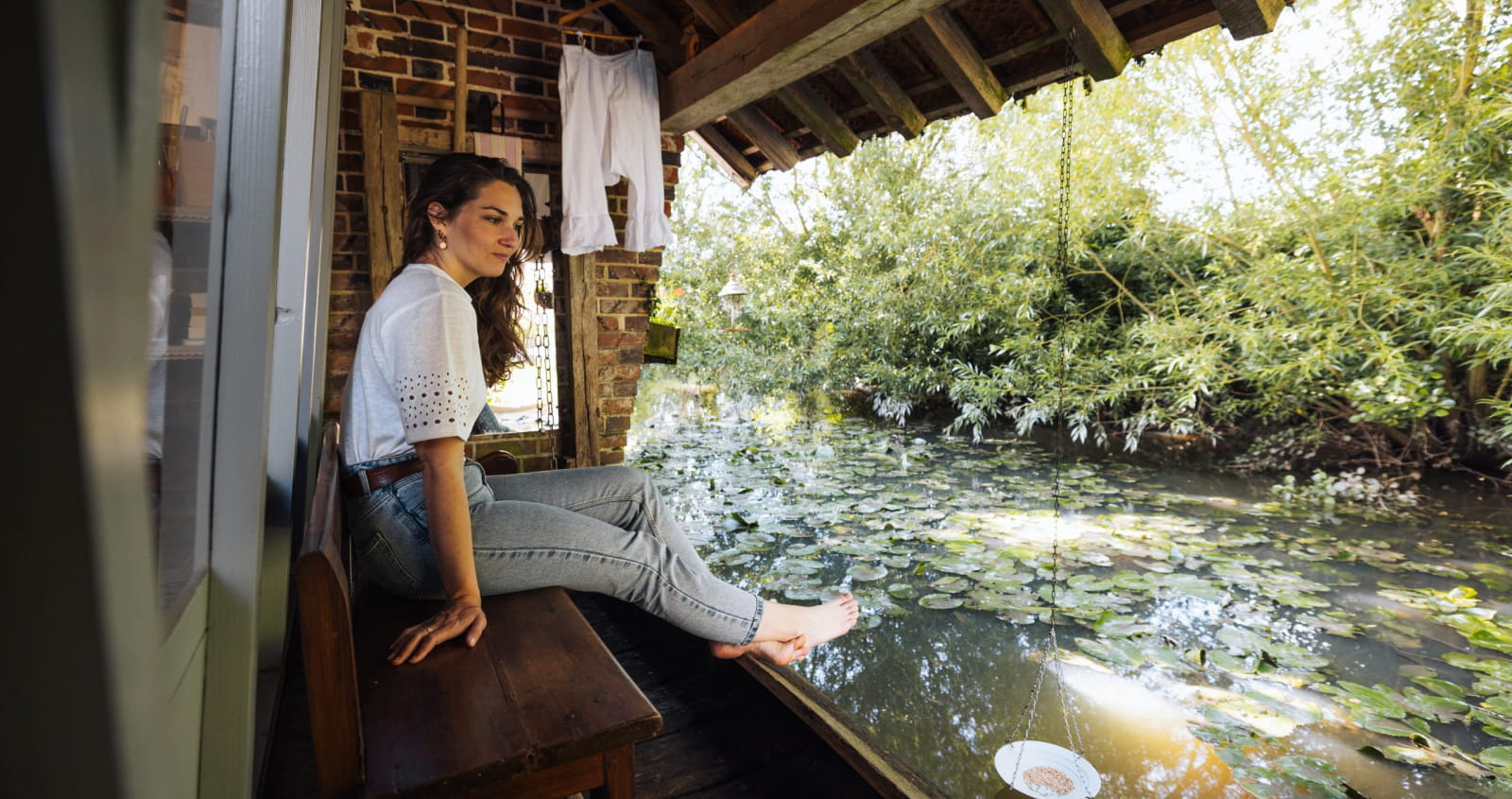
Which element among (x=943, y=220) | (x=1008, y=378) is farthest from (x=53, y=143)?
(x=943, y=220)

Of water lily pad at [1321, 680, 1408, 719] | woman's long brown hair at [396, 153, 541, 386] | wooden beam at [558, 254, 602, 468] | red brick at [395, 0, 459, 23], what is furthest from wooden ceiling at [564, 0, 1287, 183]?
water lily pad at [1321, 680, 1408, 719]

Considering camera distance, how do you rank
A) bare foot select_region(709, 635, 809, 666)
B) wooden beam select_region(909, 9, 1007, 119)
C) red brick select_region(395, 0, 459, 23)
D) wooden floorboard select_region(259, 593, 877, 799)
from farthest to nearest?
red brick select_region(395, 0, 459, 23) < wooden beam select_region(909, 9, 1007, 119) < bare foot select_region(709, 635, 809, 666) < wooden floorboard select_region(259, 593, 877, 799)

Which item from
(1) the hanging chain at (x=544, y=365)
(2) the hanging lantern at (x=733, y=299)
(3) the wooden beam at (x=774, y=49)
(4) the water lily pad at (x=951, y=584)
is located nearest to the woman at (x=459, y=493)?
(3) the wooden beam at (x=774, y=49)

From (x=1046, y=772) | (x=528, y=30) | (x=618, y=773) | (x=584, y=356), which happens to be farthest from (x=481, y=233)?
(x=528, y=30)

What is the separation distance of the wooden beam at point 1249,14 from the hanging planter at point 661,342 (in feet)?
9.65

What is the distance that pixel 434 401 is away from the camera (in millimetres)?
1392

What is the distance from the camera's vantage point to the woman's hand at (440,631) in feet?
4.23

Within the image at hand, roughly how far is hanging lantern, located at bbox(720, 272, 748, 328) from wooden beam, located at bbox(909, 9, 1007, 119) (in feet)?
25.8

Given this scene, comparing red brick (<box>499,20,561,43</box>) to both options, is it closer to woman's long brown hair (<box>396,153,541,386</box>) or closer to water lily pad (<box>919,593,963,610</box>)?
woman's long brown hair (<box>396,153,541,386</box>)

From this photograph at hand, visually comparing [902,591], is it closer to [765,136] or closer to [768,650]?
[768,650]

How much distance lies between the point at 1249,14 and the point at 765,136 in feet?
7.43

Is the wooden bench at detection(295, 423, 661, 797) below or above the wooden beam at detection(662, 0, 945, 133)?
below

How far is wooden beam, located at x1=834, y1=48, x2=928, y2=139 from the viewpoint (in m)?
3.13

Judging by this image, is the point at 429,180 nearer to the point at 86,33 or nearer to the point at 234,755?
the point at 234,755
